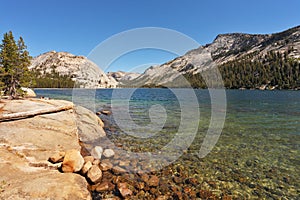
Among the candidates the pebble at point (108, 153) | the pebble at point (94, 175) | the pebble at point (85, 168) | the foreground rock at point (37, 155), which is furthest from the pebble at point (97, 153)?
the pebble at point (94, 175)

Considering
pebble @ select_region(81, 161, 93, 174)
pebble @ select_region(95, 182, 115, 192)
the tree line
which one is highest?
the tree line

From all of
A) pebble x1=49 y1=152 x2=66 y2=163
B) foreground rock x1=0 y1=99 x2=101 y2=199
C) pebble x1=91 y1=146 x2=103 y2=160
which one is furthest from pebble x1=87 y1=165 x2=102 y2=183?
pebble x1=91 y1=146 x2=103 y2=160

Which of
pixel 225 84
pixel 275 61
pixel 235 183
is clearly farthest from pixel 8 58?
pixel 275 61

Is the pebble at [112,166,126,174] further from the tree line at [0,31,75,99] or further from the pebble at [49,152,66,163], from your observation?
the tree line at [0,31,75,99]

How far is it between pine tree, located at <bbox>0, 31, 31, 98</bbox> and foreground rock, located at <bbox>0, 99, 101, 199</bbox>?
13592 mm

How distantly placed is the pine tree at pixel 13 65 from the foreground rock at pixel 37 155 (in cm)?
1359

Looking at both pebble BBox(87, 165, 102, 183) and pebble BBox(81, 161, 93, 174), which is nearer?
pebble BBox(87, 165, 102, 183)

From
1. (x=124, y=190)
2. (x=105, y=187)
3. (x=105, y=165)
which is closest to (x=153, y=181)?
(x=124, y=190)

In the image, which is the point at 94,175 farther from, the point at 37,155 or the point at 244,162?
the point at 244,162

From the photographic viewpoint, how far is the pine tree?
22656 millimetres

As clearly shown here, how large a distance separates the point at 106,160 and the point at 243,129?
14.9 metres

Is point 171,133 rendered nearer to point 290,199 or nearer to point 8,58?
point 290,199

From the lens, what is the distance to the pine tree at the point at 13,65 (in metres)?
22.7

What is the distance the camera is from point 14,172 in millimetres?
7180
